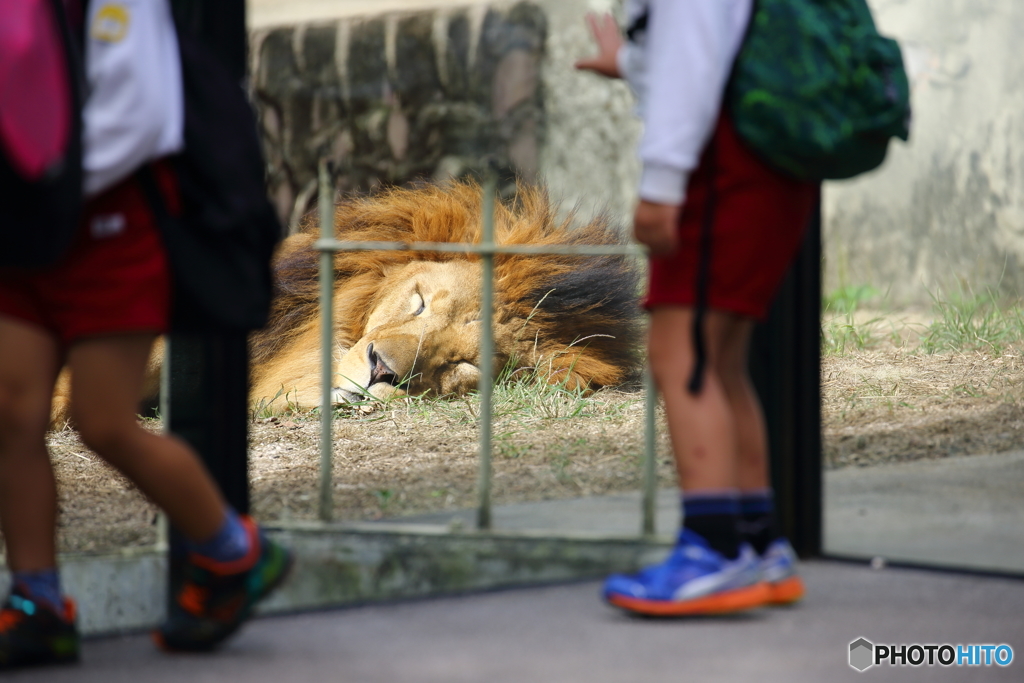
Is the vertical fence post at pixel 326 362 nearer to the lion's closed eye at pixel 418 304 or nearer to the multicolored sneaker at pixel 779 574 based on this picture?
the multicolored sneaker at pixel 779 574

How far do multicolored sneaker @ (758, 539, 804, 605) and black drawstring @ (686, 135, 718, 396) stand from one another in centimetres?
33

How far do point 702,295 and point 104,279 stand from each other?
0.90 metres

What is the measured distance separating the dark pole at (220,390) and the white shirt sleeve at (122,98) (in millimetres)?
495

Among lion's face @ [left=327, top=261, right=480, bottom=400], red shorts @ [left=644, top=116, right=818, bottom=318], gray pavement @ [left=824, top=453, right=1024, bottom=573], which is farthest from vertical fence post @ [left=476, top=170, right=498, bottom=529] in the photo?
lion's face @ [left=327, top=261, right=480, bottom=400]

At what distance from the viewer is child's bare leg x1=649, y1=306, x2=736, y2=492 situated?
1930 mm

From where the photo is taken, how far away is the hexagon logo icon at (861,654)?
1743 millimetres

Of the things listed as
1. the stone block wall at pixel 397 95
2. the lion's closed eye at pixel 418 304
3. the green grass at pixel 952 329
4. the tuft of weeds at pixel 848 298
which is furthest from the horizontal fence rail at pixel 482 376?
the stone block wall at pixel 397 95

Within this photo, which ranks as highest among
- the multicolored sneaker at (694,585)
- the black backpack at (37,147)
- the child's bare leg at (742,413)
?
the black backpack at (37,147)

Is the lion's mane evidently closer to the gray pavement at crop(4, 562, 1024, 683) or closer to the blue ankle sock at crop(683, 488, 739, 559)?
the gray pavement at crop(4, 562, 1024, 683)

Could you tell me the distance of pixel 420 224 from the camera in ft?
16.0

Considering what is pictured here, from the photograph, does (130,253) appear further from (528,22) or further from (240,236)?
(528,22)

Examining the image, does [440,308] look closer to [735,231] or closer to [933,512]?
[933,512]

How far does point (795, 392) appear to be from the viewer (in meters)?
2.48

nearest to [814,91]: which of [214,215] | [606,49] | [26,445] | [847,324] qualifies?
[606,49]
